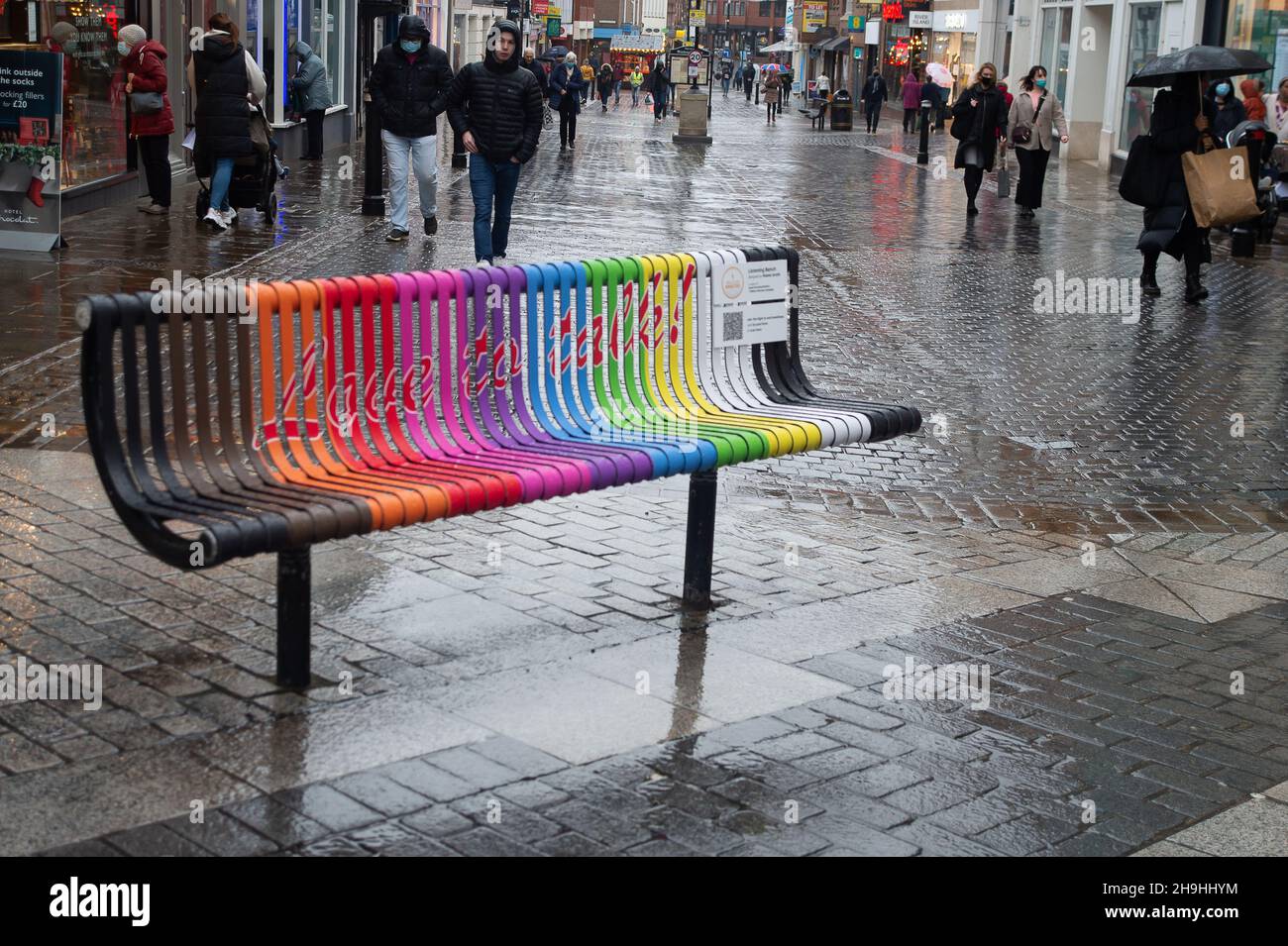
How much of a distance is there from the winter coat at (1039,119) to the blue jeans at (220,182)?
10.7 metres

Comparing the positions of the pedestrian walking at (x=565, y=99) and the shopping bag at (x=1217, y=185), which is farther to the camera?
the pedestrian walking at (x=565, y=99)

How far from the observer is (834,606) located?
5941 mm

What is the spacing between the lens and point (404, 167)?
14773mm

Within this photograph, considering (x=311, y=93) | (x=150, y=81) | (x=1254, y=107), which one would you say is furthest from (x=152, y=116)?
(x=1254, y=107)

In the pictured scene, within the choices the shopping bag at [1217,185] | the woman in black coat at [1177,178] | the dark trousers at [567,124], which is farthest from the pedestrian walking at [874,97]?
the shopping bag at [1217,185]

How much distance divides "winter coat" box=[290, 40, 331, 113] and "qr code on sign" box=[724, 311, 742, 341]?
19.5 metres

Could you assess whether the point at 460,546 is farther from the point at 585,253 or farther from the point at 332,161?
the point at 332,161

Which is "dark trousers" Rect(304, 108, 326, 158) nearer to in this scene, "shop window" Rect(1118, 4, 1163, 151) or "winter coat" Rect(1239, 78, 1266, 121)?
"winter coat" Rect(1239, 78, 1266, 121)

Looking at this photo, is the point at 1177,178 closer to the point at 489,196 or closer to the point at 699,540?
the point at 489,196

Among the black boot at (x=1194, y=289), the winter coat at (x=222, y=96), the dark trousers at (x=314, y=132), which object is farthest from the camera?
the dark trousers at (x=314, y=132)

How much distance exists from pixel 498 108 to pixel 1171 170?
558 centimetres

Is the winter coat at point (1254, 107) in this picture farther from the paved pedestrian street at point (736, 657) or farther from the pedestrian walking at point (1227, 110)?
the paved pedestrian street at point (736, 657)

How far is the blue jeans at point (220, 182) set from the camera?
1476cm
